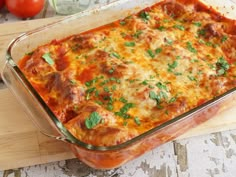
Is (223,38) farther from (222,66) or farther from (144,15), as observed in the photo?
(144,15)

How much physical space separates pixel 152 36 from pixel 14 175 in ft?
3.75

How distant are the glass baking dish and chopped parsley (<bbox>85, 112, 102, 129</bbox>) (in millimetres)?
141

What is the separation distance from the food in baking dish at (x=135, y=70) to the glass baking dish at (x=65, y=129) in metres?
0.06

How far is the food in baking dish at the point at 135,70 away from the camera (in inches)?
97.7

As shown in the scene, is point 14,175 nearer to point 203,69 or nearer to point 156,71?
point 156,71

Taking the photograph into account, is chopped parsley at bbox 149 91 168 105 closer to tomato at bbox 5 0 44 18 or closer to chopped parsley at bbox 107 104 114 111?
chopped parsley at bbox 107 104 114 111

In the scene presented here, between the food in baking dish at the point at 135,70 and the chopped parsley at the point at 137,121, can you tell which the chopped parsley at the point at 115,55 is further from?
the chopped parsley at the point at 137,121

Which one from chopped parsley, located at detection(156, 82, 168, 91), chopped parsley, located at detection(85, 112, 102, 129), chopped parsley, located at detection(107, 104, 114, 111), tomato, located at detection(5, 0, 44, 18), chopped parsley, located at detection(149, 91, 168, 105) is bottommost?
chopped parsley, located at detection(85, 112, 102, 129)

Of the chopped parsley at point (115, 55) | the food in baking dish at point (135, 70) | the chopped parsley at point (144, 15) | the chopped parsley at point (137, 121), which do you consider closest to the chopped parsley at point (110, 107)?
the food in baking dish at point (135, 70)

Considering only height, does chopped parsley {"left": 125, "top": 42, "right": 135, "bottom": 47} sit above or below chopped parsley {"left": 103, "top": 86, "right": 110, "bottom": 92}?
above

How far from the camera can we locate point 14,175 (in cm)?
250

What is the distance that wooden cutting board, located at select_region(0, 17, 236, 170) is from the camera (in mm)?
2525

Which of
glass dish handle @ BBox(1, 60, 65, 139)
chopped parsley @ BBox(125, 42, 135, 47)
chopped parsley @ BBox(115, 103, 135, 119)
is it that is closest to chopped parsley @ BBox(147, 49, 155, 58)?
chopped parsley @ BBox(125, 42, 135, 47)

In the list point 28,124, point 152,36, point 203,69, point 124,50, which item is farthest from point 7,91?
point 203,69
